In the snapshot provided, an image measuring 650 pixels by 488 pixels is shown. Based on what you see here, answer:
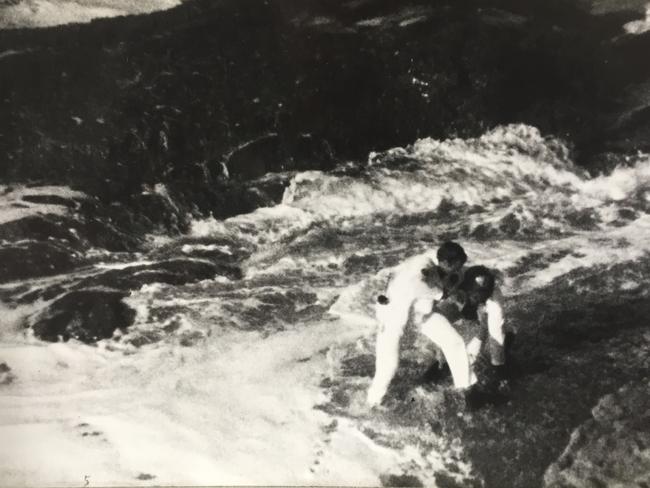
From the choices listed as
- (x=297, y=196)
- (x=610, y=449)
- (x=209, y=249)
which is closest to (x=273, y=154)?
(x=297, y=196)

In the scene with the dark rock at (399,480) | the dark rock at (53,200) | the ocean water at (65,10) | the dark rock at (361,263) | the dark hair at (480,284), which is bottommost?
the dark rock at (399,480)

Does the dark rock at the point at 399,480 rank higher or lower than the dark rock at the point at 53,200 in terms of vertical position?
lower

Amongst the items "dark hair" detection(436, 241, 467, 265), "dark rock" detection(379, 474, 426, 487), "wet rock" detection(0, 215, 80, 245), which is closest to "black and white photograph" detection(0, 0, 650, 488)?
"wet rock" detection(0, 215, 80, 245)

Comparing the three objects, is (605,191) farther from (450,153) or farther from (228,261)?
(228,261)

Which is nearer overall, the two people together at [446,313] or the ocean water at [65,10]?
the two people together at [446,313]

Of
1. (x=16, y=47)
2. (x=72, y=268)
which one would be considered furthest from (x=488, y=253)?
(x=16, y=47)

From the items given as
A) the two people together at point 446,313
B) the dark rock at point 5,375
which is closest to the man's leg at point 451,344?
the two people together at point 446,313

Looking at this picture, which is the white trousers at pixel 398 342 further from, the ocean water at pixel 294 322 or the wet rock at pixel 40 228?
the wet rock at pixel 40 228

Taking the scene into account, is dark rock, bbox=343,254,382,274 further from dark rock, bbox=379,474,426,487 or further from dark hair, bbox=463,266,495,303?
dark rock, bbox=379,474,426,487

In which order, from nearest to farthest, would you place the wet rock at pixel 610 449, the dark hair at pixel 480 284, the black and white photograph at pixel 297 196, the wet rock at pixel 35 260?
the wet rock at pixel 610 449 → the dark hair at pixel 480 284 → the black and white photograph at pixel 297 196 → the wet rock at pixel 35 260
